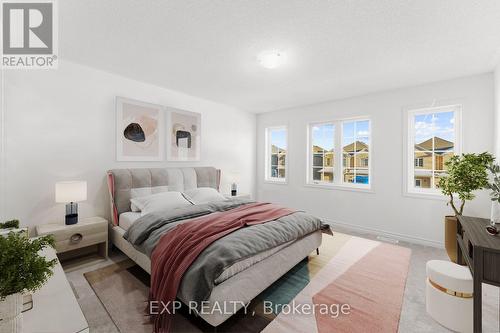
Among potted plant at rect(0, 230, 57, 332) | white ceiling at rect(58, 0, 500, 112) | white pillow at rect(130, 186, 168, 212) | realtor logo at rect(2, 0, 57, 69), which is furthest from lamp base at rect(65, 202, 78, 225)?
potted plant at rect(0, 230, 57, 332)

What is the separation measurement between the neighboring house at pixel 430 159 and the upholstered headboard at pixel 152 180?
358cm

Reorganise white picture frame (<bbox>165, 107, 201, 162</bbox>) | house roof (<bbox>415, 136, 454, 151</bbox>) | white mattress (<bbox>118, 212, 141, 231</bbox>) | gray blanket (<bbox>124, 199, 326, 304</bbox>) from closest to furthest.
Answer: gray blanket (<bbox>124, 199, 326, 304</bbox>) < white mattress (<bbox>118, 212, 141, 231</bbox>) < house roof (<bbox>415, 136, 454, 151</bbox>) < white picture frame (<bbox>165, 107, 201, 162</bbox>)

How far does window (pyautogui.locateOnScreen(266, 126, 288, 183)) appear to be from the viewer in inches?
212

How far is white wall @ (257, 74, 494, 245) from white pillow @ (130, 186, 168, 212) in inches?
113

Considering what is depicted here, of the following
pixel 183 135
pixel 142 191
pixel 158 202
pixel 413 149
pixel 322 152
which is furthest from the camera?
pixel 322 152

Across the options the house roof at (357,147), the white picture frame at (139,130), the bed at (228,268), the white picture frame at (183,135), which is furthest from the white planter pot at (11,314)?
the house roof at (357,147)

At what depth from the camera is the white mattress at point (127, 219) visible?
→ 274 cm

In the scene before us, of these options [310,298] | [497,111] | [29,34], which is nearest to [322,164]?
[497,111]

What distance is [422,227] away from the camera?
3.43 metres

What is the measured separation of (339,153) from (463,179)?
6.65ft

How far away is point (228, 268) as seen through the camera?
1642mm

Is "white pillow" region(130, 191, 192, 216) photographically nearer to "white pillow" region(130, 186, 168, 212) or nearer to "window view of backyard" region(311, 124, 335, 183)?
"white pillow" region(130, 186, 168, 212)

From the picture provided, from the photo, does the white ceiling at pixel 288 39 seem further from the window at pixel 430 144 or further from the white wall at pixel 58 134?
the window at pixel 430 144

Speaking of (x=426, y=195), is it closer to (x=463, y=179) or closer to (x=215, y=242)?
(x=463, y=179)
